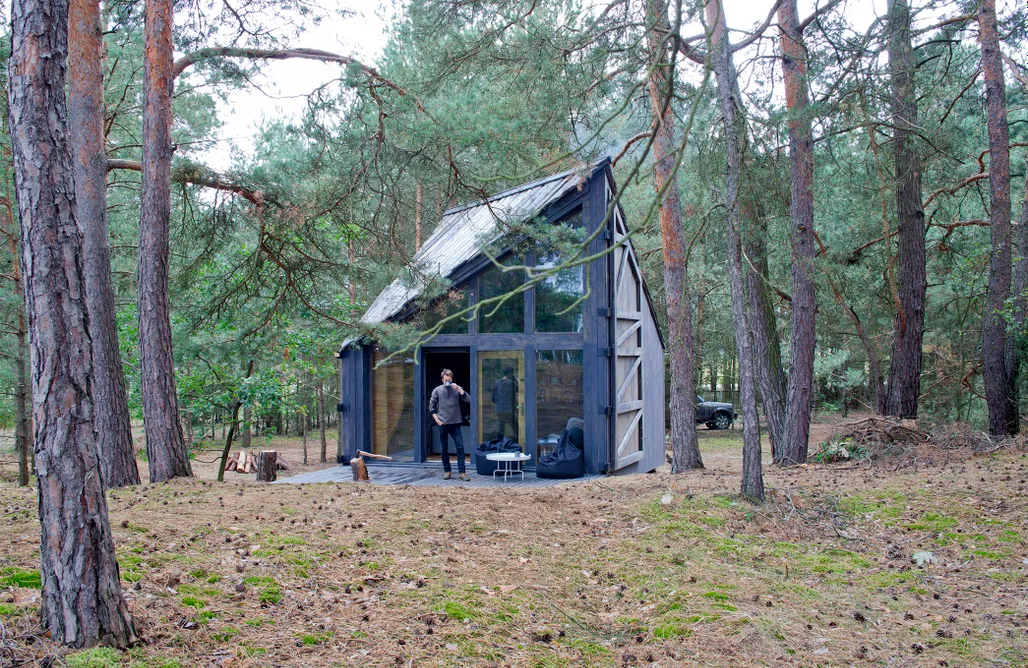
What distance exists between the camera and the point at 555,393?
1135cm

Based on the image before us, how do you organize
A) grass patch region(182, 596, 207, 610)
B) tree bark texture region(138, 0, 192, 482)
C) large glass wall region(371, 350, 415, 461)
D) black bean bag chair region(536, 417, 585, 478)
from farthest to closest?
large glass wall region(371, 350, 415, 461), black bean bag chair region(536, 417, 585, 478), tree bark texture region(138, 0, 192, 482), grass patch region(182, 596, 207, 610)

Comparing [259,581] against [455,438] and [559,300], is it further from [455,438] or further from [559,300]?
[559,300]

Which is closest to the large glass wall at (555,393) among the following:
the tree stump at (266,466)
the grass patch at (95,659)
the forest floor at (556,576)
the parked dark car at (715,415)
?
the forest floor at (556,576)

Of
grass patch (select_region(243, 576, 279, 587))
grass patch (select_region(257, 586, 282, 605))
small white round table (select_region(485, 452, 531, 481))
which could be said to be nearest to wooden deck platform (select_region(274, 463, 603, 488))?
small white round table (select_region(485, 452, 531, 481))

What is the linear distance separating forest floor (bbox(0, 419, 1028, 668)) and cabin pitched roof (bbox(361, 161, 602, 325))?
138 inches

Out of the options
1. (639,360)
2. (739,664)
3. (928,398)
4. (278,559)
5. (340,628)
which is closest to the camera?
(739,664)

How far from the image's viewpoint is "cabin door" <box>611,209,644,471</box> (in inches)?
455

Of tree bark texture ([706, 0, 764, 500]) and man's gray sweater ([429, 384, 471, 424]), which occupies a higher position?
tree bark texture ([706, 0, 764, 500])

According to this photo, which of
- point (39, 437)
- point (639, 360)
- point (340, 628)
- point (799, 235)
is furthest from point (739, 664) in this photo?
point (639, 360)

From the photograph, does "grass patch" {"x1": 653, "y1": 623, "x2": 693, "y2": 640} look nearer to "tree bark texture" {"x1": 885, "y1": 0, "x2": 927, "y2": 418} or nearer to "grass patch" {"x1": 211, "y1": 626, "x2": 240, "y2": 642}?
"grass patch" {"x1": 211, "y1": 626, "x2": 240, "y2": 642}

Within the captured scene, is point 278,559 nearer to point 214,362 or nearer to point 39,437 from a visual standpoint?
point 39,437

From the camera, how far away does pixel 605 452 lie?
36.7 ft

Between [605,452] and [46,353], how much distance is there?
8.84 metres

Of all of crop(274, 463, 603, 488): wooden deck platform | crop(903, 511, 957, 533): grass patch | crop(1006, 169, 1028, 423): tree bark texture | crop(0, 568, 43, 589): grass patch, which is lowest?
crop(274, 463, 603, 488): wooden deck platform
